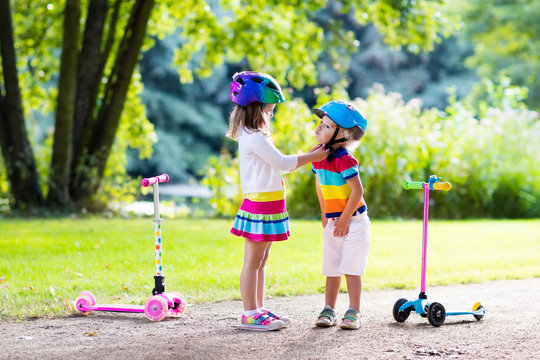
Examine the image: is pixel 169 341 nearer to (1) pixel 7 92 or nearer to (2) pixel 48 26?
(1) pixel 7 92

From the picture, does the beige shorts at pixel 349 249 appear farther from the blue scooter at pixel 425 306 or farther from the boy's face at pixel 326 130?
the boy's face at pixel 326 130

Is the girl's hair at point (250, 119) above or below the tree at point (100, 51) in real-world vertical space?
below

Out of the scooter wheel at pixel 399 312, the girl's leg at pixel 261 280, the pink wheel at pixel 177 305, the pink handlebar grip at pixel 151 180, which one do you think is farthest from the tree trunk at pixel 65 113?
the scooter wheel at pixel 399 312

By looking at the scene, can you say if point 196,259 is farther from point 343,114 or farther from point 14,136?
point 14,136

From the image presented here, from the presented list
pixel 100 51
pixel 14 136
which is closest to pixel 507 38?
pixel 100 51

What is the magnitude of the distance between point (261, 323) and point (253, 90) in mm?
1399

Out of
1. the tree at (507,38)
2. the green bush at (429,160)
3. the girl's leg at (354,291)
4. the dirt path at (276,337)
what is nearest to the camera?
the dirt path at (276,337)

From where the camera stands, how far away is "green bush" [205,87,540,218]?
37.9 feet

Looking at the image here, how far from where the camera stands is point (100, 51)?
1176 centimetres

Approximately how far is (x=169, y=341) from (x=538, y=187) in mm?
10295

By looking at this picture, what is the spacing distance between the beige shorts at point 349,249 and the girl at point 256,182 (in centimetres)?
32

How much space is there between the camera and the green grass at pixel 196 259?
5637mm

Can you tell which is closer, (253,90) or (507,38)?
(253,90)

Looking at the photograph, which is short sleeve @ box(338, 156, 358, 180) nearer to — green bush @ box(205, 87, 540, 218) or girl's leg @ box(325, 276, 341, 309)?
girl's leg @ box(325, 276, 341, 309)
